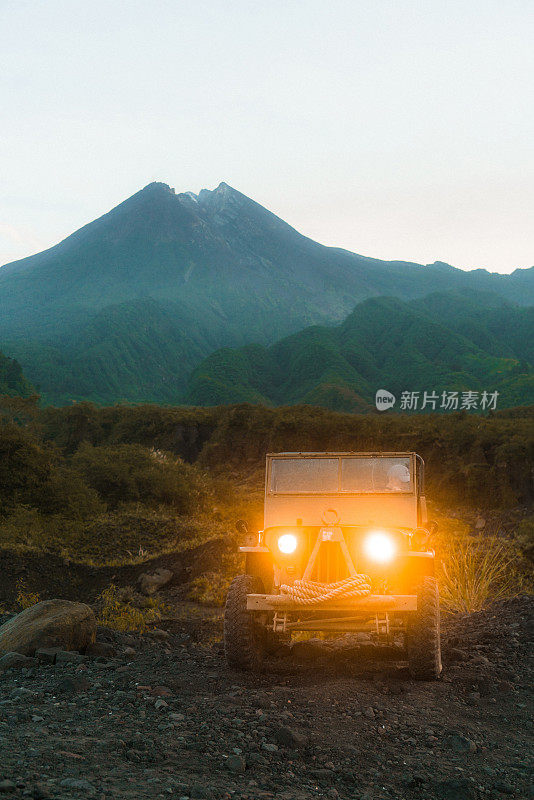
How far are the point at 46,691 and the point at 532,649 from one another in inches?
211

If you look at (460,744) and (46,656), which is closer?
(460,744)

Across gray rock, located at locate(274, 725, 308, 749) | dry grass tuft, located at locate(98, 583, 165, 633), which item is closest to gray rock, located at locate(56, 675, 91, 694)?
gray rock, located at locate(274, 725, 308, 749)

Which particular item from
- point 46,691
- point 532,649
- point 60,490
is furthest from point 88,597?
point 532,649

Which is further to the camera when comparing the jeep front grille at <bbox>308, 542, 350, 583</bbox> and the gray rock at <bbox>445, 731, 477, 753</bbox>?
the jeep front grille at <bbox>308, 542, 350, 583</bbox>

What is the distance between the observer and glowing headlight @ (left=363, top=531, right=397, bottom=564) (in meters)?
6.98

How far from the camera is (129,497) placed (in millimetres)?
22641

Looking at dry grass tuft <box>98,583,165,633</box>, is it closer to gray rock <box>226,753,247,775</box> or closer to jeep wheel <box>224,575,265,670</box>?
jeep wheel <box>224,575,265,670</box>

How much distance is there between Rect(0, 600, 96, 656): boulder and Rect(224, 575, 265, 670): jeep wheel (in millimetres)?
1877

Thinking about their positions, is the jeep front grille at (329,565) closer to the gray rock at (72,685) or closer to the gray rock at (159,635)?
the gray rock at (72,685)

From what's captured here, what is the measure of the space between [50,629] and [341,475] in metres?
3.71

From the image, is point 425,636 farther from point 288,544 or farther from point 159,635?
point 159,635

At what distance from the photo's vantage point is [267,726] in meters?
5.06

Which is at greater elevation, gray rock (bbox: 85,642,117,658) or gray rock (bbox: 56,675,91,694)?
gray rock (bbox: 85,642,117,658)
